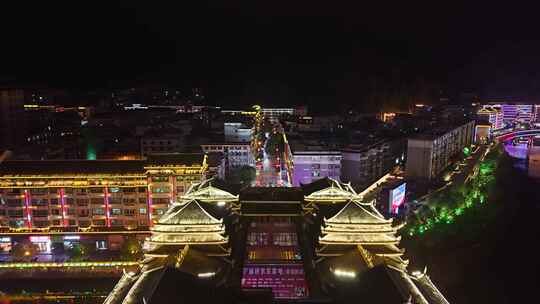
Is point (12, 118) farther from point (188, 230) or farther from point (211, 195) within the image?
point (188, 230)

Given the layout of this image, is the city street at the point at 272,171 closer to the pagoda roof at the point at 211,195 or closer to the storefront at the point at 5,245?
the pagoda roof at the point at 211,195

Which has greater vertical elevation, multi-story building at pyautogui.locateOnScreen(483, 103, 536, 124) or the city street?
multi-story building at pyautogui.locateOnScreen(483, 103, 536, 124)

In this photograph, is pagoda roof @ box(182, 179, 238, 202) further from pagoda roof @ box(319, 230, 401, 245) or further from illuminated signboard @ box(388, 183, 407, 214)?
illuminated signboard @ box(388, 183, 407, 214)

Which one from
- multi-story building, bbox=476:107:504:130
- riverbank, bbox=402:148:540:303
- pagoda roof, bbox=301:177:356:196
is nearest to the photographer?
pagoda roof, bbox=301:177:356:196

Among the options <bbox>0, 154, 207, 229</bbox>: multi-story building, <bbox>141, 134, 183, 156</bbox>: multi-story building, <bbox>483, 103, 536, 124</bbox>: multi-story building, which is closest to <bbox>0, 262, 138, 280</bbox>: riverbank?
<bbox>0, 154, 207, 229</bbox>: multi-story building

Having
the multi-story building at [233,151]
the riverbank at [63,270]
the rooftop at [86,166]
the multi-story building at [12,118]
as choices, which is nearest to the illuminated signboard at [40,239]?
the riverbank at [63,270]

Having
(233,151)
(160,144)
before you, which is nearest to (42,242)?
(160,144)
